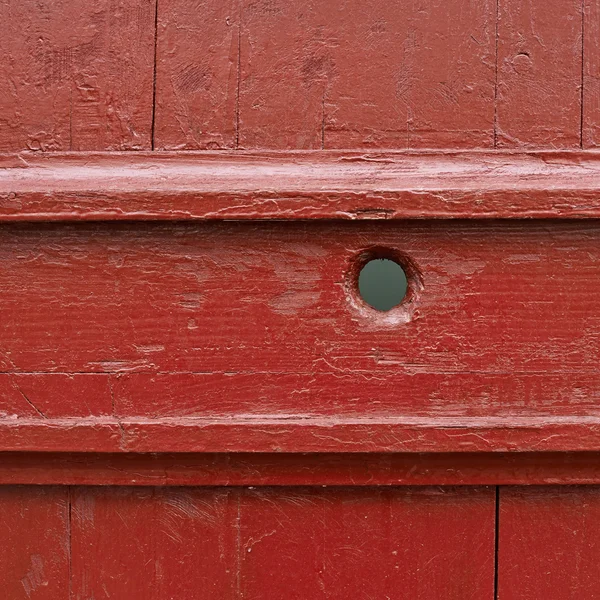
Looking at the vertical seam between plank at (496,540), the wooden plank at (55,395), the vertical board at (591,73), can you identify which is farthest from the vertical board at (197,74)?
the vertical seam between plank at (496,540)

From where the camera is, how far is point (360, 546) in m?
0.75

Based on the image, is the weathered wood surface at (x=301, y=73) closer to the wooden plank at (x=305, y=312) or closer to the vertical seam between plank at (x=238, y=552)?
the wooden plank at (x=305, y=312)

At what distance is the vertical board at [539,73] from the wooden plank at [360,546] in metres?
0.47

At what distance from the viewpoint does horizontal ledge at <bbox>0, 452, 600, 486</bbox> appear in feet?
2.34

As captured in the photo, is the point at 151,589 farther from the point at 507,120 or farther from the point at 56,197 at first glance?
the point at 507,120

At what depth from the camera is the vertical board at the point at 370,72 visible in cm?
70

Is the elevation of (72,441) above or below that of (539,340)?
below

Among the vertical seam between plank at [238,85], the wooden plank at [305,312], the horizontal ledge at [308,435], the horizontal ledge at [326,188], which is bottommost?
the horizontal ledge at [308,435]

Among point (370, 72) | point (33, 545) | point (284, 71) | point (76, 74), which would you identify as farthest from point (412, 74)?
point (33, 545)

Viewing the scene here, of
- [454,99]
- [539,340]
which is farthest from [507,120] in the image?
[539,340]

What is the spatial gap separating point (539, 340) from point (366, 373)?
209 millimetres

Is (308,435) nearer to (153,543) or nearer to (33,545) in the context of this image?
(153,543)

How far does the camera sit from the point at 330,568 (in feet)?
2.45

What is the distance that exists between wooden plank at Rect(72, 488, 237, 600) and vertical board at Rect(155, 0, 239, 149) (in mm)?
440
